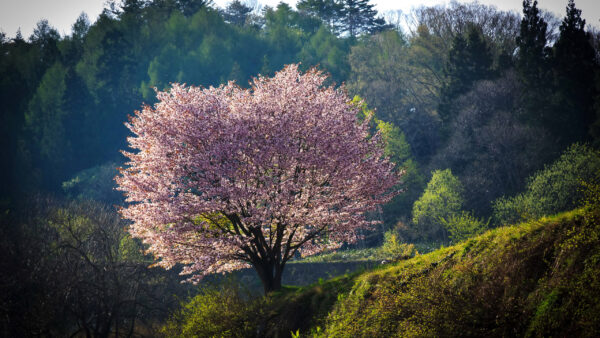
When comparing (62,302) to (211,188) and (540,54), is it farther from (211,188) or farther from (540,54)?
(540,54)

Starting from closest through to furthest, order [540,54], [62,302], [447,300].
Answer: [447,300], [62,302], [540,54]

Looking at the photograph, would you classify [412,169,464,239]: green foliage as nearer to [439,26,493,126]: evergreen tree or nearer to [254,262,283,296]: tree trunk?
[439,26,493,126]: evergreen tree

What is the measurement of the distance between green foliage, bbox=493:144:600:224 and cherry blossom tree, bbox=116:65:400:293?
695 inches

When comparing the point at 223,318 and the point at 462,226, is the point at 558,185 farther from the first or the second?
the point at 223,318

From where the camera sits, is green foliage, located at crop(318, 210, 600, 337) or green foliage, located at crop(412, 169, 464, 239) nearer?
green foliage, located at crop(318, 210, 600, 337)

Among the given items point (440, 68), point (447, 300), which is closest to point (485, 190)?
point (440, 68)

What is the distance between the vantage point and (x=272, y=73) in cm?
5947

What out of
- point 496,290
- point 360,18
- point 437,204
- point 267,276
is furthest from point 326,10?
point 496,290

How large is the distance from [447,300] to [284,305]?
18.0ft

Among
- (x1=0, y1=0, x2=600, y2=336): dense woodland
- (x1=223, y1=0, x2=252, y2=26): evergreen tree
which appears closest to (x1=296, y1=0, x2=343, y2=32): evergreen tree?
(x1=0, y1=0, x2=600, y2=336): dense woodland

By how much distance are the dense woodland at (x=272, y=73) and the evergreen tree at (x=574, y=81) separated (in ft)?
→ 0.30

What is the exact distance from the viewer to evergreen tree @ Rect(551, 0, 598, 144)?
3238cm

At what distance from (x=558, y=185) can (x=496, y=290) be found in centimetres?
2492

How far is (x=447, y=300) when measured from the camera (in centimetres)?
→ 734
